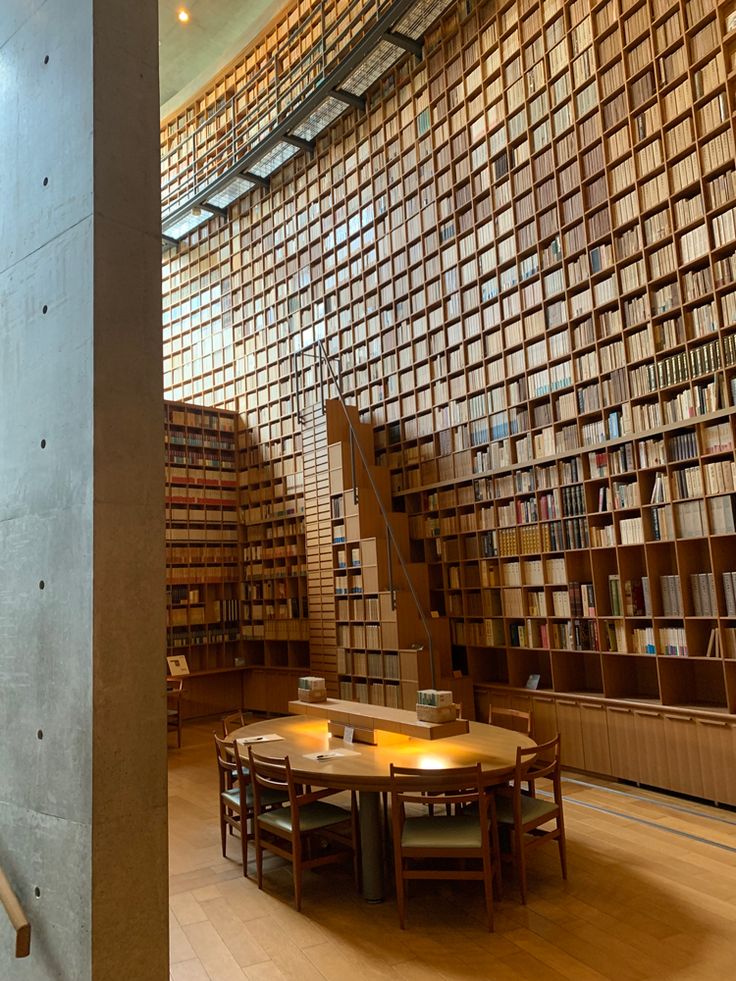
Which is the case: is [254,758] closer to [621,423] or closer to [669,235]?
[621,423]

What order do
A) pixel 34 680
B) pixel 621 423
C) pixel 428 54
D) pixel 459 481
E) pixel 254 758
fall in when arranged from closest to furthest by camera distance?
pixel 34 680 < pixel 254 758 < pixel 621 423 < pixel 459 481 < pixel 428 54

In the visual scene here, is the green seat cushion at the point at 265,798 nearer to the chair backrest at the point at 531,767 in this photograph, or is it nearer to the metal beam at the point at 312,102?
the chair backrest at the point at 531,767

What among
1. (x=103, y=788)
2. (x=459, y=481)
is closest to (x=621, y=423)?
(x=459, y=481)

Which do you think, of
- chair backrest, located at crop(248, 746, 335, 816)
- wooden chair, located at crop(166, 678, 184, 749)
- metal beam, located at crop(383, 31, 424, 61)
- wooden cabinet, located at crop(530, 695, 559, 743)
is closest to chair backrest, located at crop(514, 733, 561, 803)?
chair backrest, located at crop(248, 746, 335, 816)

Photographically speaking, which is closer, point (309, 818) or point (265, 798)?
point (309, 818)

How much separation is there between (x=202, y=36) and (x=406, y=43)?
172 inches

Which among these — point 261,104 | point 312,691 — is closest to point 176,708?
point 312,691

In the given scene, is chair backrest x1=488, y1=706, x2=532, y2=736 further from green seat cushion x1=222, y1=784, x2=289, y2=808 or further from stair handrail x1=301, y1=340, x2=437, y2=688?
green seat cushion x1=222, y1=784, x2=289, y2=808

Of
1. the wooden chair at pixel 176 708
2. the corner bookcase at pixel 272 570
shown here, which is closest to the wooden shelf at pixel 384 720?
Answer: the wooden chair at pixel 176 708

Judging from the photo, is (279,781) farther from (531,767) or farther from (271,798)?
(531,767)

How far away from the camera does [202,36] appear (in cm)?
1069

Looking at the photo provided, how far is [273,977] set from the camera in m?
2.97

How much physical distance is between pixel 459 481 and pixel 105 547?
546 cm

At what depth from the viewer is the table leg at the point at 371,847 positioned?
12.0 feet
